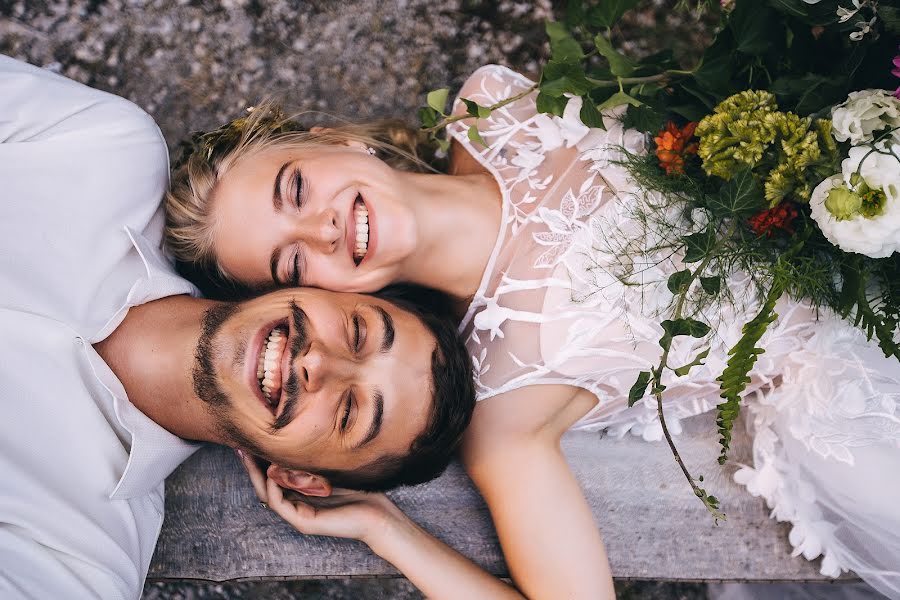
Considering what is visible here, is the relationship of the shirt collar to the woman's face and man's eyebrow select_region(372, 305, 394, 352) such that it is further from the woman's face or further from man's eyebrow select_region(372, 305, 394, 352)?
man's eyebrow select_region(372, 305, 394, 352)

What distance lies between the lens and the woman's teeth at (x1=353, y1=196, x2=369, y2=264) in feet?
7.62

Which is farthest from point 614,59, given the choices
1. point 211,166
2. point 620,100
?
point 211,166

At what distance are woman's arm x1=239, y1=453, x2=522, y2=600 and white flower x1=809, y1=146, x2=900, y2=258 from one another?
1.64m

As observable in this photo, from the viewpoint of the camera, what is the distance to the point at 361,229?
2.33 m

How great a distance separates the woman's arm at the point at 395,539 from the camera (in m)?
2.44

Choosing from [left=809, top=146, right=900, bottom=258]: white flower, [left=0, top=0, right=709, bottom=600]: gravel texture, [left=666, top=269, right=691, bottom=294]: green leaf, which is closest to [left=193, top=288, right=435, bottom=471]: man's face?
[left=666, top=269, right=691, bottom=294]: green leaf

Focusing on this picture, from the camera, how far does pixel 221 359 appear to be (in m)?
2.16

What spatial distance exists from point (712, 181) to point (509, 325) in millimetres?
836

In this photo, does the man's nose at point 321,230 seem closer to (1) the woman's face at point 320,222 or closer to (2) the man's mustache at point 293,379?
(1) the woman's face at point 320,222

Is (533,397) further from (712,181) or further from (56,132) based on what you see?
(56,132)

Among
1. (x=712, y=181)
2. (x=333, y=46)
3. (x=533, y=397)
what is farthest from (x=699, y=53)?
(x=533, y=397)

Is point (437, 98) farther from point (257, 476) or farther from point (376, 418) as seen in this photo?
point (257, 476)

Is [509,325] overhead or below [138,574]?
overhead

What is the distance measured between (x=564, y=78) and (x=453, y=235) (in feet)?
2.50
